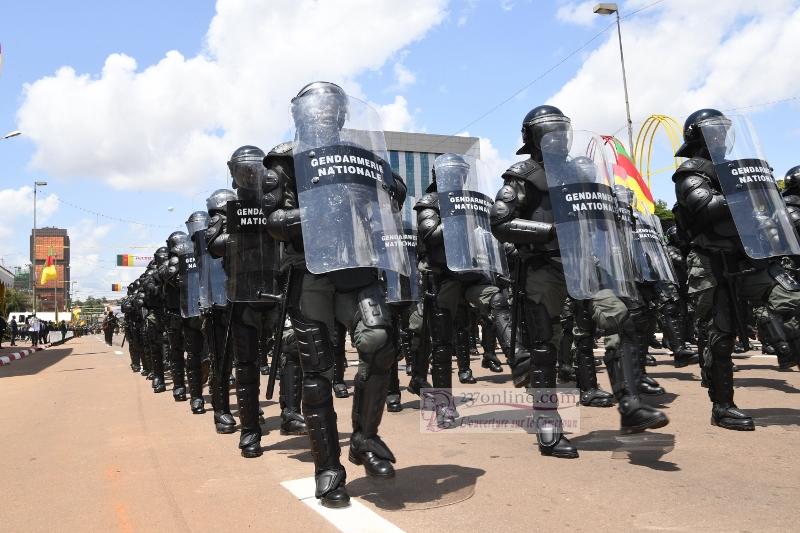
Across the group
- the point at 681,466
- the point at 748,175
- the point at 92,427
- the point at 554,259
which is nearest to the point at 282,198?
the point at 554,259

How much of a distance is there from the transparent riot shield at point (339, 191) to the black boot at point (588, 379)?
3.04 metres

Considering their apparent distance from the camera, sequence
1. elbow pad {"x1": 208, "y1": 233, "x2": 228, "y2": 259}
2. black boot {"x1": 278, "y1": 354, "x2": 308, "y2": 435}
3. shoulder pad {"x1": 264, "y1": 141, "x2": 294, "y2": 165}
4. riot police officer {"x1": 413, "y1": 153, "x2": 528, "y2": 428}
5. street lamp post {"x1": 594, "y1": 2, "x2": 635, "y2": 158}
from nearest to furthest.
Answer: shoulder pad {"x1": 264, "y1": 141, "x2": 294, "y2": 165} < elbow pad {"x1": 208, "y1": 233, "x2": 228, "y2": 259} < black boot {"x1": 278, "y1": 354, "x2": 308, "y2": 435} < riot police officer {"x1": 413, "y1": 153, "x2": 528, "y2": 428} < street lamp post {"x1": 594, "y1": 2, "x2": 635, "y2": 158}

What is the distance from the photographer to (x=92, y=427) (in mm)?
6191

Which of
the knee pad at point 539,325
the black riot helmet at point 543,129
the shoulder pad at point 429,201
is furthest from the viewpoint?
the shoulder pad at point 429,201

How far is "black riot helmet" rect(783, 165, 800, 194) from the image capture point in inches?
276

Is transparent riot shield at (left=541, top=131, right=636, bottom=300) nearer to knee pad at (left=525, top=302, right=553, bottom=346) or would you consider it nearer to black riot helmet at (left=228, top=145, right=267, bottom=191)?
knee pad at (left=525, top=302, right=553, bottom=346)

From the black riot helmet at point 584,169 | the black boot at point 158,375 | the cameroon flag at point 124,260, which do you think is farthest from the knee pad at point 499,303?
the cameroon flag at point 124,260

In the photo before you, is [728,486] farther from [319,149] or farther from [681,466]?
[319,149]

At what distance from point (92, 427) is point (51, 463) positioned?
1.67 metres

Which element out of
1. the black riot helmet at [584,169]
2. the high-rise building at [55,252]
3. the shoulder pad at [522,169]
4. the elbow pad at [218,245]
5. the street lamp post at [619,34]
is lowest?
the elbow pad at [218,245]

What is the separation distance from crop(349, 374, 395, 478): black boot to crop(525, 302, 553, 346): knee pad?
126 cm

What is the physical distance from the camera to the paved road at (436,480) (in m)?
2.88

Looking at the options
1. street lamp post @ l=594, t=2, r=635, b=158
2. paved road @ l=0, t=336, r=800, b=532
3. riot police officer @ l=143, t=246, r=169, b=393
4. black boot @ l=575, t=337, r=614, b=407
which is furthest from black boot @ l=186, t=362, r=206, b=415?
street lamp post @ l=594, t=2, r=635, b=158

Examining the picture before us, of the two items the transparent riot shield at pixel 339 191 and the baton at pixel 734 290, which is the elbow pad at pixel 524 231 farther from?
the baton at pixel 734 290
